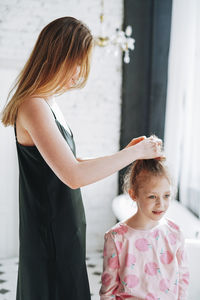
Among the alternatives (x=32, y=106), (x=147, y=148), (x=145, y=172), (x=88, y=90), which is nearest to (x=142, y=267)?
(x=145, y=172)

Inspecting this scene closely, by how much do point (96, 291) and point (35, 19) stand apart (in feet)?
8.76

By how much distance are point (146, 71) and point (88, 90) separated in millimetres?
701

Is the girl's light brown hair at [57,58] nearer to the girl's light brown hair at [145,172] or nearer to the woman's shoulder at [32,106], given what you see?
the woman's shoulder at [32,106]

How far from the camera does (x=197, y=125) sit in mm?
3178

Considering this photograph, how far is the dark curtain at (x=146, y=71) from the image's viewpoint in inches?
147

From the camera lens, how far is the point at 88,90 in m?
3.79

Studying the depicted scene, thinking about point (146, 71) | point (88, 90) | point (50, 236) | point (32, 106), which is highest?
point (146, 71)

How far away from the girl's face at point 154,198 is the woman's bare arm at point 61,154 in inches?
8.9

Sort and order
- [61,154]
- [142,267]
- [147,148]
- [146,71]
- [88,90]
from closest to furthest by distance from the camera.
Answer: [61,154]
[147,148]
[142,267]
[88,90]
[146,71]

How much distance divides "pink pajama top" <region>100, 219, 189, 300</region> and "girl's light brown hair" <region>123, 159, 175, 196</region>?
19 cm

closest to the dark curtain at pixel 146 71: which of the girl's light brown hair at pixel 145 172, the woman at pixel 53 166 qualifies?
the girl's light brown hair at pixel 145 172

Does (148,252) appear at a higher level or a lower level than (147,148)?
lower

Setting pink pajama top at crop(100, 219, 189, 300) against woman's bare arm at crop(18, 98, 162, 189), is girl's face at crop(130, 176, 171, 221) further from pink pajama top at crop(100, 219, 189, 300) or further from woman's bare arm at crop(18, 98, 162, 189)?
woman's bare arm at crop(18, 98, 162, 189)

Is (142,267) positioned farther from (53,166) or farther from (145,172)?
(53,166)
